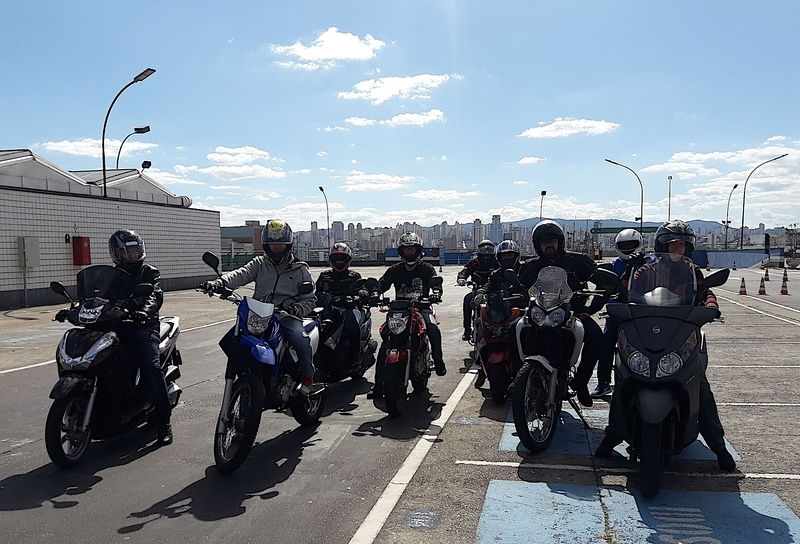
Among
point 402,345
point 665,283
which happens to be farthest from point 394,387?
point 665,283

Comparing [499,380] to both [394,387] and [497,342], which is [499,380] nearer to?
[497,342]

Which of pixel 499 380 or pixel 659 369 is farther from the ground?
pixel 659 369

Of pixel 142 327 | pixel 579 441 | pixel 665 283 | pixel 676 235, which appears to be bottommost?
pixel 579 441

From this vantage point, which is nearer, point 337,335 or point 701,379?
point 701,379

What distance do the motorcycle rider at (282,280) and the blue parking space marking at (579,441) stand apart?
1.87 metres

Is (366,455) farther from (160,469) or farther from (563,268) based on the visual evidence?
(563,268)

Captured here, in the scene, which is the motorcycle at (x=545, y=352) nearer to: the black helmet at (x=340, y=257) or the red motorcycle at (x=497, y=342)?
the red motorcycle at (x=497, y=342)

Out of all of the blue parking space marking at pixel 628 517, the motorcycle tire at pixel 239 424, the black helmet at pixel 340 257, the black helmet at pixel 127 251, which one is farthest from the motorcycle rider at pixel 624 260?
the black helmet at pixel 127 251

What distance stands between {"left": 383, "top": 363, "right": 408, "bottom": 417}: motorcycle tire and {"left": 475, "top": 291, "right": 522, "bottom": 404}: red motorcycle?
1064mm

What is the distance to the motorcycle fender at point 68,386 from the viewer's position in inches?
197

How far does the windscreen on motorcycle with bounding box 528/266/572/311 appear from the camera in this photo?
5598mm

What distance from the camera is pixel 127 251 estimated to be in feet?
19.4

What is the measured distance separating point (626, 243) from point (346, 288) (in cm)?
351

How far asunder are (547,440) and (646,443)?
Result: 3.89 feet
